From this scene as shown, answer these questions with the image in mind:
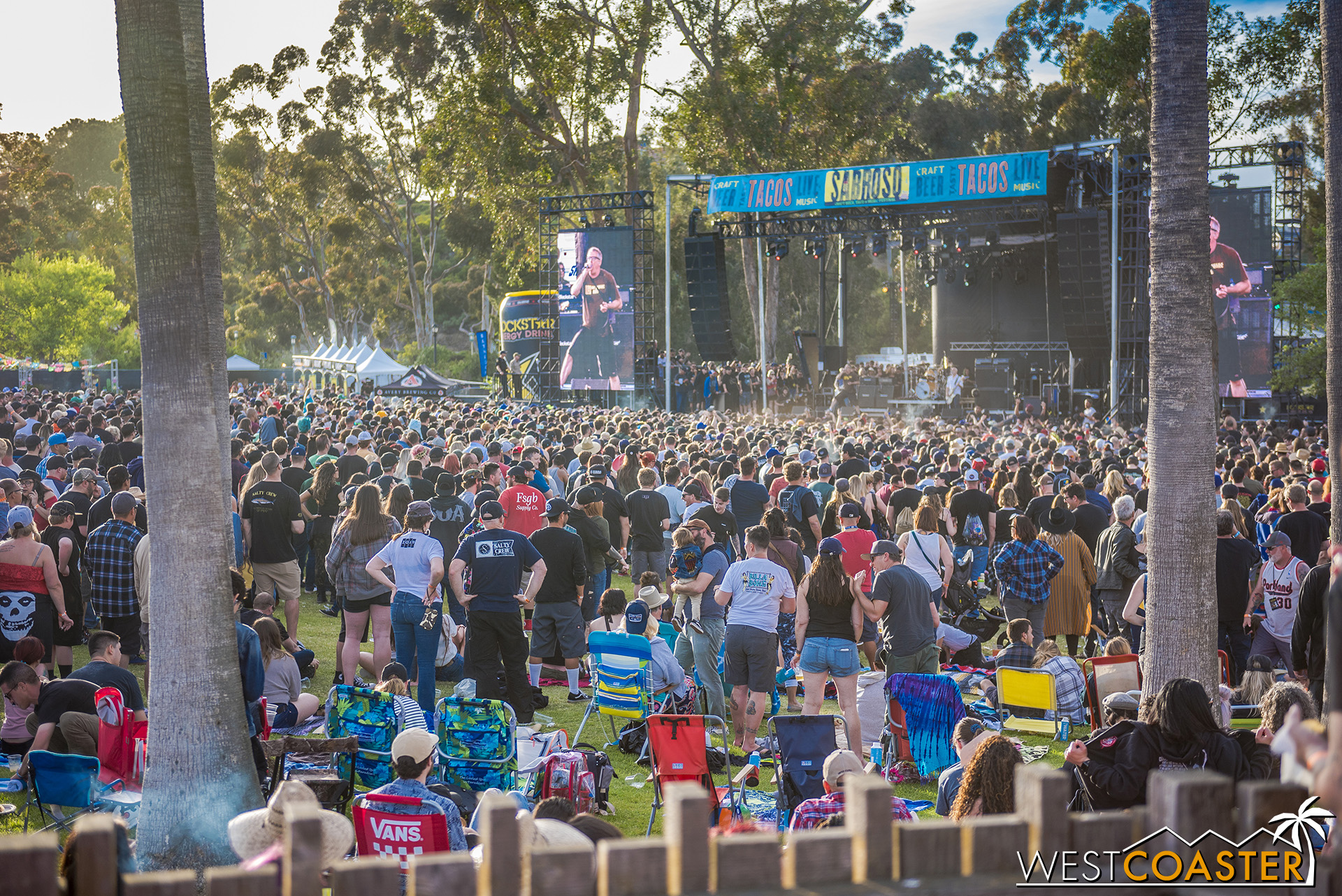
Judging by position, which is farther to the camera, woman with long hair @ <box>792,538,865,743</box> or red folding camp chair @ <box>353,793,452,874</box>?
woman with long hair @ <box>792,538,865,743</box>

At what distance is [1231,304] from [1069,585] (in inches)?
713

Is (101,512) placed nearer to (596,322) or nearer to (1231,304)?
(596,322)

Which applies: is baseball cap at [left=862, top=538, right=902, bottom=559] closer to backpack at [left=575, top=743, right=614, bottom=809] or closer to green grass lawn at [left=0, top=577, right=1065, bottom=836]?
green grass lawn at [left=0, top=577, right=1065, bottom=836]

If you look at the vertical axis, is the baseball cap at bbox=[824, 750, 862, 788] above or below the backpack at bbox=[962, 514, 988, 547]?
below

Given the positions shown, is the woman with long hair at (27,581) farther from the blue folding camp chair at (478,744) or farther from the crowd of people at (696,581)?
the blue folding camp chair at (478,744)

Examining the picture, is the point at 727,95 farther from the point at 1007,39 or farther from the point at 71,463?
the point at 71,463

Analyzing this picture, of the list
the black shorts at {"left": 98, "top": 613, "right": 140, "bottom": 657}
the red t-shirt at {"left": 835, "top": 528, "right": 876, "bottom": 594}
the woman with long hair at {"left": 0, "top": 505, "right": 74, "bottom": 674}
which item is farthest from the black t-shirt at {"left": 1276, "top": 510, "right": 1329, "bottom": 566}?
the woman with long hair at {"left": 0, "top": 505, "right": 74, "bottom": 674}

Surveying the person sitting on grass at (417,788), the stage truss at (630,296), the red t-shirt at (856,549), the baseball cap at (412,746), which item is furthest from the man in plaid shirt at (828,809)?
the stage truss at (630,296)

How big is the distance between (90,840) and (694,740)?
456cm

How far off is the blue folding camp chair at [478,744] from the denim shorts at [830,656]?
2.16 meters

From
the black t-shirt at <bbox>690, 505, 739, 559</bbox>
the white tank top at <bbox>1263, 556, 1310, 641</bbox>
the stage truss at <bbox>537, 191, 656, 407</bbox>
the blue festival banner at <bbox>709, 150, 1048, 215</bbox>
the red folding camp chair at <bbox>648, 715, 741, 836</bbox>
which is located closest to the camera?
the red folding camp chair at <bbox>648, 715, 741, 836</bbox>

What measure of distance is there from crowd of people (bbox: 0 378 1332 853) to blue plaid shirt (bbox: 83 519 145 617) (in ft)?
0.06

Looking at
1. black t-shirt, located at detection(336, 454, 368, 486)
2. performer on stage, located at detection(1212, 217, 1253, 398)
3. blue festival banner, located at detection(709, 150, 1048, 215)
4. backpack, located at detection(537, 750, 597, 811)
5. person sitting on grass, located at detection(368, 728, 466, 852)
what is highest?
blue festival banner, located at detection(709, 150, 1048, 215)

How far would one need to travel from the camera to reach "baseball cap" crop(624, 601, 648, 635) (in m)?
7.92
